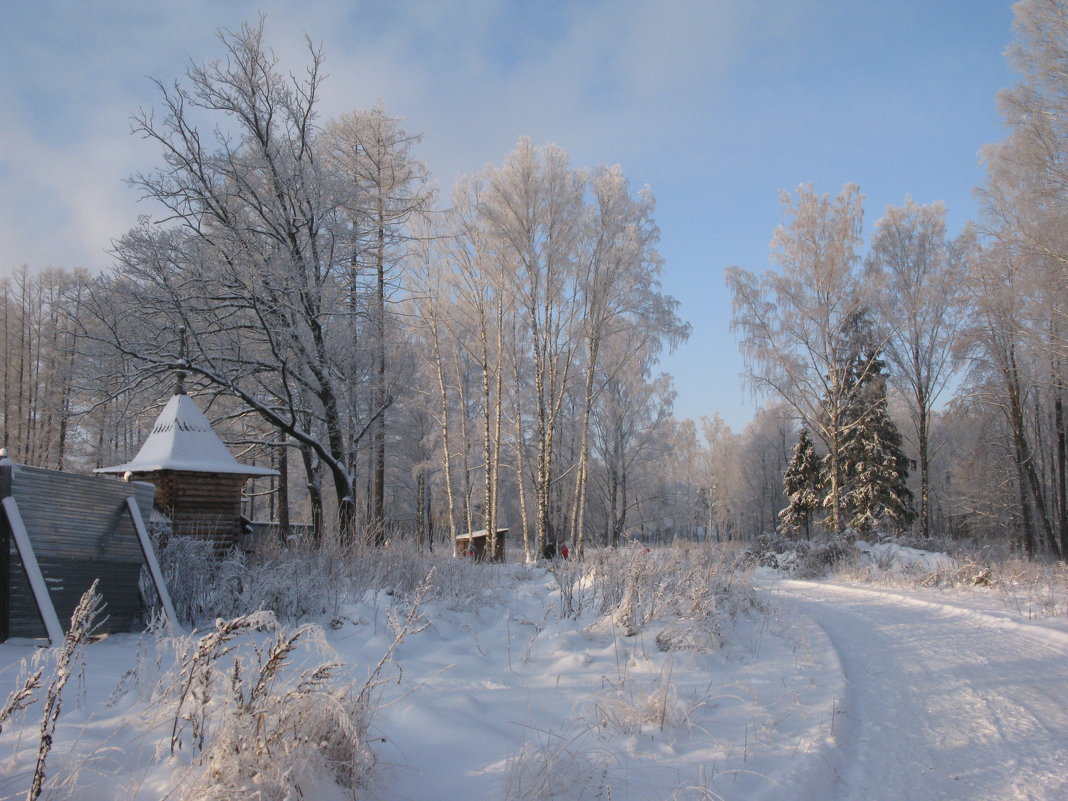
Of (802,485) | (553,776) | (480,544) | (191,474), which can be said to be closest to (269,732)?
(553,776)

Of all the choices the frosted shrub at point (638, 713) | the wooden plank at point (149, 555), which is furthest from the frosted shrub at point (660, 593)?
the wooden plank at point (149, 555)

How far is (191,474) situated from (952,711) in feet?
27.5

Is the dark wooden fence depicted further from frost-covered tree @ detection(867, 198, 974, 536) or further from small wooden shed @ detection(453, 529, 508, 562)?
frost-covered tree @ detection(867, 198, 974, 536)

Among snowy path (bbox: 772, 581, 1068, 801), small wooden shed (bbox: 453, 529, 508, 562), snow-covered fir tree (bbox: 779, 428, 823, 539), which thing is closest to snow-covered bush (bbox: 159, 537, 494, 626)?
snowy path (bbox: 772, 581, 1068, 801)

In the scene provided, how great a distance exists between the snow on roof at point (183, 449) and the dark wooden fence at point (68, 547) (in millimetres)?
2598

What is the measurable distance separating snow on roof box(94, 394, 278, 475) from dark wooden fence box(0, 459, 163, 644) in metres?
2.60

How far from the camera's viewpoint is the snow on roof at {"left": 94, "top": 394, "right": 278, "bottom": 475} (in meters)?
8.22

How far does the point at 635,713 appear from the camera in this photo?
3.73m

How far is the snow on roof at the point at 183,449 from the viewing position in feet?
27.0

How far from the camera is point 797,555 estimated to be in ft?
64.1

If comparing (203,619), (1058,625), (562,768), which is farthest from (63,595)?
(1058,625)

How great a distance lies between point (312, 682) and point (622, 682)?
238cm

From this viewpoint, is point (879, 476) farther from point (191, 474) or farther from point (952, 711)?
point (191, 474)

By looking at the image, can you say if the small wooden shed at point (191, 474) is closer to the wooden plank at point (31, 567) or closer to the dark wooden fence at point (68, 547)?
the dark wooden fence at point (68, 547)
